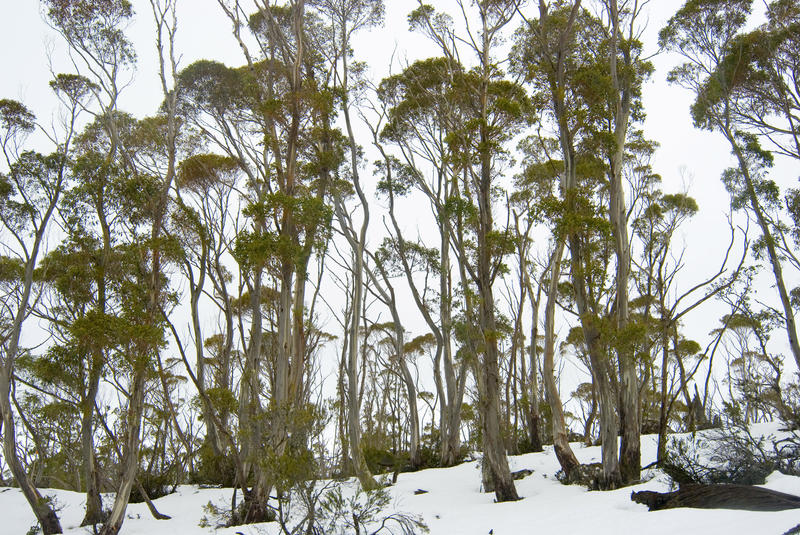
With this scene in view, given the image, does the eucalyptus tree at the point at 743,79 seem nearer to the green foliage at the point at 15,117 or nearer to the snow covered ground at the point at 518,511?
the snow covered ground at the point at 518,511

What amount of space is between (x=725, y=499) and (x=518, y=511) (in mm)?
3480

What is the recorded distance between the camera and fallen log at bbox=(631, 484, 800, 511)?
15.8 ft

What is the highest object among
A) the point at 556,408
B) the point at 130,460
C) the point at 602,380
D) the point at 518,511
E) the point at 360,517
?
the point at 602,380

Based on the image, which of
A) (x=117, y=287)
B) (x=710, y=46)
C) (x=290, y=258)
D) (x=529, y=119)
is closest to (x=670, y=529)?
(x=290, y=258)

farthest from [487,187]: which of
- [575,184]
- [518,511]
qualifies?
[518,511]

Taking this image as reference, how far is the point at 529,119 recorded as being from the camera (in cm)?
1229

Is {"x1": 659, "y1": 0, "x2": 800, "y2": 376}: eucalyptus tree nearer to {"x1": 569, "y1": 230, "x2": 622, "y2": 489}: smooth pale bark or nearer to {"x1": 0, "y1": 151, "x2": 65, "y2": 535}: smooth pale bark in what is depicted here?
{"x1": 569, "y1": 230, "x2": 622, "y2": 489}: smooth pale bark

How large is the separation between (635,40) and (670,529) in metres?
10.4

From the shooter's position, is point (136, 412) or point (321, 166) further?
point (321, 166)

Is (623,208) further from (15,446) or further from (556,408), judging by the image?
(15,446)

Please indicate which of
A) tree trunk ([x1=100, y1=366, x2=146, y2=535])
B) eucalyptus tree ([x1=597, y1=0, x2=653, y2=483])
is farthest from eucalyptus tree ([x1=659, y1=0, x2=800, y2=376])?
tree trunk ([x1=100, y1=366, x2=146, y2=535])

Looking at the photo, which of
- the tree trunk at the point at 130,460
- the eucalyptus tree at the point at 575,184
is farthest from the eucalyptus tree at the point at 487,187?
the tree trunk at the point at 130,460

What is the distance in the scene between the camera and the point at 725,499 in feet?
17.5

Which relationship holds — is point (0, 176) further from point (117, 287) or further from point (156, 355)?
point (156, 355)
